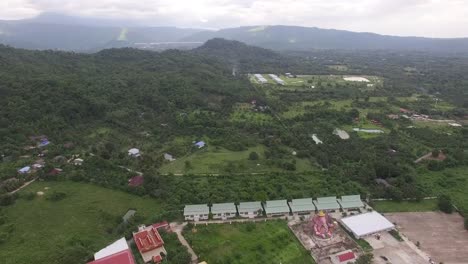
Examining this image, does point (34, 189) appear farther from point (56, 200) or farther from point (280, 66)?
point (280, 66)

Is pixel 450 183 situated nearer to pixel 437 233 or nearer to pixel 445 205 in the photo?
pixel 445 205

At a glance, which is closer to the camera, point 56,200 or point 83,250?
point 83,250

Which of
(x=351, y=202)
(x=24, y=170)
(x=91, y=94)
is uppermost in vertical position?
(x=91, y=94)

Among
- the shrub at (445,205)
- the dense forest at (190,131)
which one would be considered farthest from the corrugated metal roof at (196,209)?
the shrub at (445,205)

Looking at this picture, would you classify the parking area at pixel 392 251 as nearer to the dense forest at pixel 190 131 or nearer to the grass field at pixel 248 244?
the grass field at pixel 248 244

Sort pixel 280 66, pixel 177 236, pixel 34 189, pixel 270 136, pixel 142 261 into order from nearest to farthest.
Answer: pixel 142 261 → pixel 177 236 → pixel 34 189 → pixel 270 136 → pixel 280 66

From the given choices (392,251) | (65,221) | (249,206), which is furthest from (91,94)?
(392,251)

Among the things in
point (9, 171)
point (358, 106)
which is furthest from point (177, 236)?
point (358, 106)
